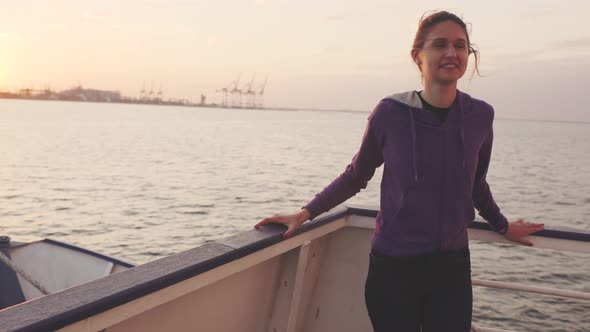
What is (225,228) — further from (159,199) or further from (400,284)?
(400,284)

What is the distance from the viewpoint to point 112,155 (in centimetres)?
4344

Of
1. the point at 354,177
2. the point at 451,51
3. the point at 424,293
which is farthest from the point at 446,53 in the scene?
the point at 424,293

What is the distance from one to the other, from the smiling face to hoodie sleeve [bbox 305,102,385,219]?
1.06ft

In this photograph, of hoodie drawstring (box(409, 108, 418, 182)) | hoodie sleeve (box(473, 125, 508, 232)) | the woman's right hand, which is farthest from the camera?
the woman's right hand

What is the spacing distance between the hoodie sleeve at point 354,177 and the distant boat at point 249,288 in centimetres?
17

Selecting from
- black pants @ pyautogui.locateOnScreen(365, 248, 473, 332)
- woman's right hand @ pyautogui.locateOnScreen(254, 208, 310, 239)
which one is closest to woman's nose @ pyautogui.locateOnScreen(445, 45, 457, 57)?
black pants @ pyautogui.locateOnScreen(365, 248, 473, 332)

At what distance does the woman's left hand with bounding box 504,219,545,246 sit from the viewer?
2360 millimetres

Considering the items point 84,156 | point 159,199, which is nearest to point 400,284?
point 159,199

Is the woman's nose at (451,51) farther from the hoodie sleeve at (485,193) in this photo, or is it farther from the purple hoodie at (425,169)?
the hoodie sleeve at (485,193)

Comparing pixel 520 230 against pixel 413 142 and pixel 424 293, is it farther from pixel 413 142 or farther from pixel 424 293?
pixel 413 142

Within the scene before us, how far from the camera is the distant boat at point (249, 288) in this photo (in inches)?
51.5

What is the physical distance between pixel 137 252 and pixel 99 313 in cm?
1347

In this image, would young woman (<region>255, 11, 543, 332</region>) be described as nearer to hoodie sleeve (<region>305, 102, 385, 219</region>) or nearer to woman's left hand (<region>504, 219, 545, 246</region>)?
hoodie sleeve (<region>305, 102, 385, 219</region>)

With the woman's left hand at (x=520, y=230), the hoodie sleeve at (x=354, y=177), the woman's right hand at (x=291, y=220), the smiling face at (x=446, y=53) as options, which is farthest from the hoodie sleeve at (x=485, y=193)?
the woman's right hand at (x=291, y=220)
